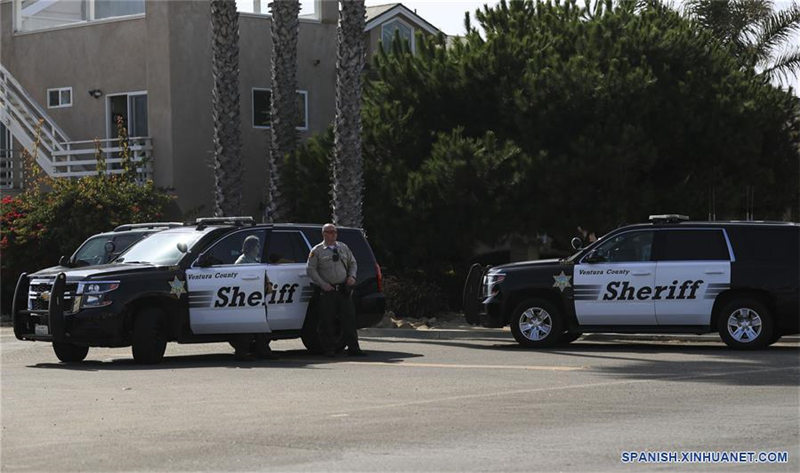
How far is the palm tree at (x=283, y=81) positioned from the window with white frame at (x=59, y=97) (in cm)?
818

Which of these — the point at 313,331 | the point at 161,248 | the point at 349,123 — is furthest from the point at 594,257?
the point at 349,123

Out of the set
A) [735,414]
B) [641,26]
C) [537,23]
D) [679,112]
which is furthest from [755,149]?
[735,414]

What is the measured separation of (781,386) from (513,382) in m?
2.91

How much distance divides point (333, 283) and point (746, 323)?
19.2 feet

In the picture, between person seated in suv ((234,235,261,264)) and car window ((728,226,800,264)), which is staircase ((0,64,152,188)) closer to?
person seated in suv ((234,235,261,264))

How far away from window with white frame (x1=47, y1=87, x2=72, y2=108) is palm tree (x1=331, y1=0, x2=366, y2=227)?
13133mm

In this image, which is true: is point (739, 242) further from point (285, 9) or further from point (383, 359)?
point (285, 9)

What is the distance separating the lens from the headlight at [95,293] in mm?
18484

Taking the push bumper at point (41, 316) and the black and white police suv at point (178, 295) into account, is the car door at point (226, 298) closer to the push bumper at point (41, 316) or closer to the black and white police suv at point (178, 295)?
the black and white police suv at point (178, 295)

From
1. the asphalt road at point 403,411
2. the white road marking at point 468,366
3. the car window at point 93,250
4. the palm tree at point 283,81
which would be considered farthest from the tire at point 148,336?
the palm tree at point 283,81

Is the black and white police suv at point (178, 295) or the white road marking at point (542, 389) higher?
the black and white police suv at point (178, 295)

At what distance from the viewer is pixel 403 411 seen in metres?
13.2

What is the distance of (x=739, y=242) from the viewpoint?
2011cm

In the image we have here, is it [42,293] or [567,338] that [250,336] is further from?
[567,338]
